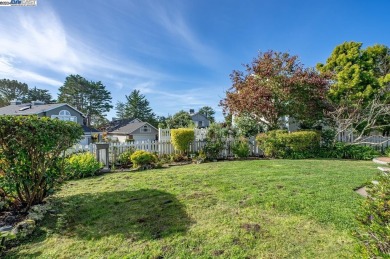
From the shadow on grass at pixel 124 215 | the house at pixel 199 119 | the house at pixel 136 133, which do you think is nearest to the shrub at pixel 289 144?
the shadow on grass at pixel 124 215

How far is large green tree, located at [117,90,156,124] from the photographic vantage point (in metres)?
44.0

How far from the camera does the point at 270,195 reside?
388 cm

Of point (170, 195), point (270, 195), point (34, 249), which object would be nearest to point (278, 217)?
point (270, 195)

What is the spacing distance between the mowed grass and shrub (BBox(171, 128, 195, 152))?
4.15 m

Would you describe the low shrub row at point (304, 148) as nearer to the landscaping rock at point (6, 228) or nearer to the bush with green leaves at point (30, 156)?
the bush with green leaves at point (30, 156)

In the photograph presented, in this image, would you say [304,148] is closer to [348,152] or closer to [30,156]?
[348,152]

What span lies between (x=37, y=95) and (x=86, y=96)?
933cm

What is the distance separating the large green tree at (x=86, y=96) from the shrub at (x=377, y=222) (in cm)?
4480

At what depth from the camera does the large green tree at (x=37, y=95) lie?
39469mm

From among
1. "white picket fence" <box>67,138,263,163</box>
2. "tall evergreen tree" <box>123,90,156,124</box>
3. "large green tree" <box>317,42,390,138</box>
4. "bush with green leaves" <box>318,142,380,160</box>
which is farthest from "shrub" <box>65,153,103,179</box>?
"tall evergreen tree" <box>123,90,156,124</box>

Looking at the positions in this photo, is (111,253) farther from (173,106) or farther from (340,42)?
(173,106)

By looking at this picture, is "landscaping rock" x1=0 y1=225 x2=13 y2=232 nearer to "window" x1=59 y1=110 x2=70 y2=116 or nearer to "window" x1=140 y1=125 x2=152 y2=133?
"window" x1=140 y1=125 x2=152 y2=133

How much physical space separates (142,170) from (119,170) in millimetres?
823

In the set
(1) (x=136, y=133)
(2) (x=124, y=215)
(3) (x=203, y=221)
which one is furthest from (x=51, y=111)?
(3) (x=203, y=221)
